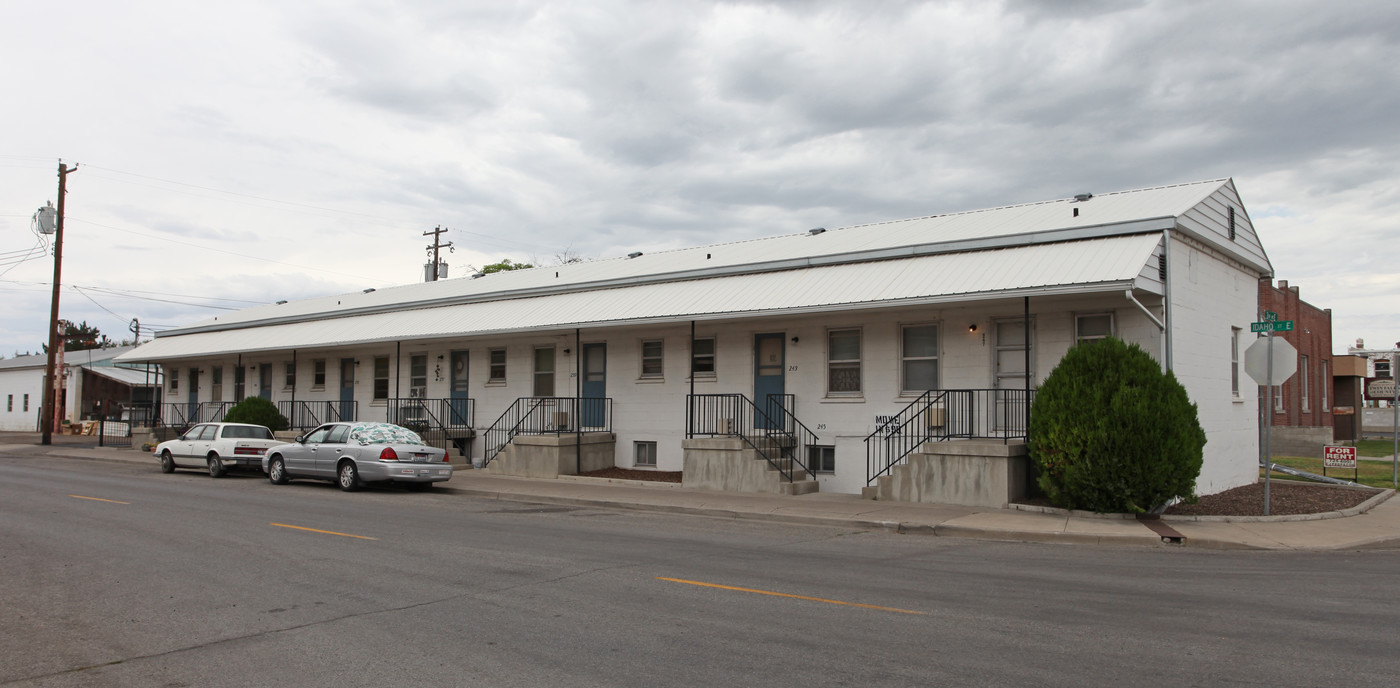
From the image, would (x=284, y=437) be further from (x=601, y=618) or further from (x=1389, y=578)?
(x=1389, y=578)

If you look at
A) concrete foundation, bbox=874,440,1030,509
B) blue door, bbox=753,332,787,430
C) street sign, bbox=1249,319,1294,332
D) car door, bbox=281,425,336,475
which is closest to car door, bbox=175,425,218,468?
car door, bbox=281,425,336,475

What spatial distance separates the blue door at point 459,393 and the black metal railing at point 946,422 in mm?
12682

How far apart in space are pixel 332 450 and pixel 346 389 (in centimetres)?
1129

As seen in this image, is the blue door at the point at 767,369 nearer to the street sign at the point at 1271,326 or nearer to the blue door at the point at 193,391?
the street sign at the point at 1271,326

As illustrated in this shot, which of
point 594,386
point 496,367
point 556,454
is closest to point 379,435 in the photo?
point 556,454

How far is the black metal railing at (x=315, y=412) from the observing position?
29.8m

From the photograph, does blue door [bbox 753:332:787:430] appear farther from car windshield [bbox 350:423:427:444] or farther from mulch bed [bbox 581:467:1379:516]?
car windshield [bbox 350:423:427:444]

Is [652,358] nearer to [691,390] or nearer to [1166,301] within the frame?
[691,390]

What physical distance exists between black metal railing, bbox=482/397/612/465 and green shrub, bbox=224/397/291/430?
9047mm

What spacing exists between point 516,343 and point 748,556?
15.4 metres

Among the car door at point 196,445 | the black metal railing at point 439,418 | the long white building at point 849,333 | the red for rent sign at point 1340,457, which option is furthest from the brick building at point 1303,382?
the car door at point 196,445

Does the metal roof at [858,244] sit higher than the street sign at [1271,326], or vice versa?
the metal roof at [858,244]

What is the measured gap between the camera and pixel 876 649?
6359mm

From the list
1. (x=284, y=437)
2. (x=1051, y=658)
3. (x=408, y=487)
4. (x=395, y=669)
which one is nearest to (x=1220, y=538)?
(x=1051, y=658)
